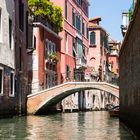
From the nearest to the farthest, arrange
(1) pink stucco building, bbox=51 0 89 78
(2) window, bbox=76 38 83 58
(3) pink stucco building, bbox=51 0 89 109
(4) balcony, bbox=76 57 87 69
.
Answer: (3) pink stucco building, bbox=51 0 89 109 < (1) pink stucco building, bbox=51 0 89 78 < (4) balcony, bbox=76 57 87 69 < (2) window, bbox=76 38 83 58

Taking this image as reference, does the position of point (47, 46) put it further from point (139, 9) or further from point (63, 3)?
point (139, 9)

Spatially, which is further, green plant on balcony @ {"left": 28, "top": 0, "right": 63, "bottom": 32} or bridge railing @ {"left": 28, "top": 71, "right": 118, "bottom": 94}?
green plant on balcony @ {"left": 28, "top": 0, "right": 63, "bottom": 32}

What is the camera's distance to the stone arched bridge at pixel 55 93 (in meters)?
33.7

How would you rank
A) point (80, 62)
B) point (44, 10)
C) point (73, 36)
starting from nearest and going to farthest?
1. point (44, 10)
2. point (73, 36)
3. point (80, 62)

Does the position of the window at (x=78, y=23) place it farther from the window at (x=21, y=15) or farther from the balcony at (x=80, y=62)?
the window at (x=21, y=15)

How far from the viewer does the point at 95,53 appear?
2466 inches

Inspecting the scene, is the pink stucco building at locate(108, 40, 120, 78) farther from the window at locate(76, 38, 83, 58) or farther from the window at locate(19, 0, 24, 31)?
the window at locate(19, 0, 24, 31)

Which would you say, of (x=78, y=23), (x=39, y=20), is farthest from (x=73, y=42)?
(x=39, y=20)

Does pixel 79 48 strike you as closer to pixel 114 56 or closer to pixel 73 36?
pixel 73 36

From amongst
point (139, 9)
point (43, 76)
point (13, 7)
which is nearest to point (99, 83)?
point (43, 76)

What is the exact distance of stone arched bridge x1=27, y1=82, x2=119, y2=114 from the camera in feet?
110

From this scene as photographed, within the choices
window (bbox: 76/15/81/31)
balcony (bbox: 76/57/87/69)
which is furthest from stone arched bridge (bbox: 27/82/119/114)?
window (bbox: 76/15/81/31)

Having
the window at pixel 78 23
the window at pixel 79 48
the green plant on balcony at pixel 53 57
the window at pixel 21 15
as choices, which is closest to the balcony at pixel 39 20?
the green plant on balcony at pixel 53 57

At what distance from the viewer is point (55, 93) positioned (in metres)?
34.7
